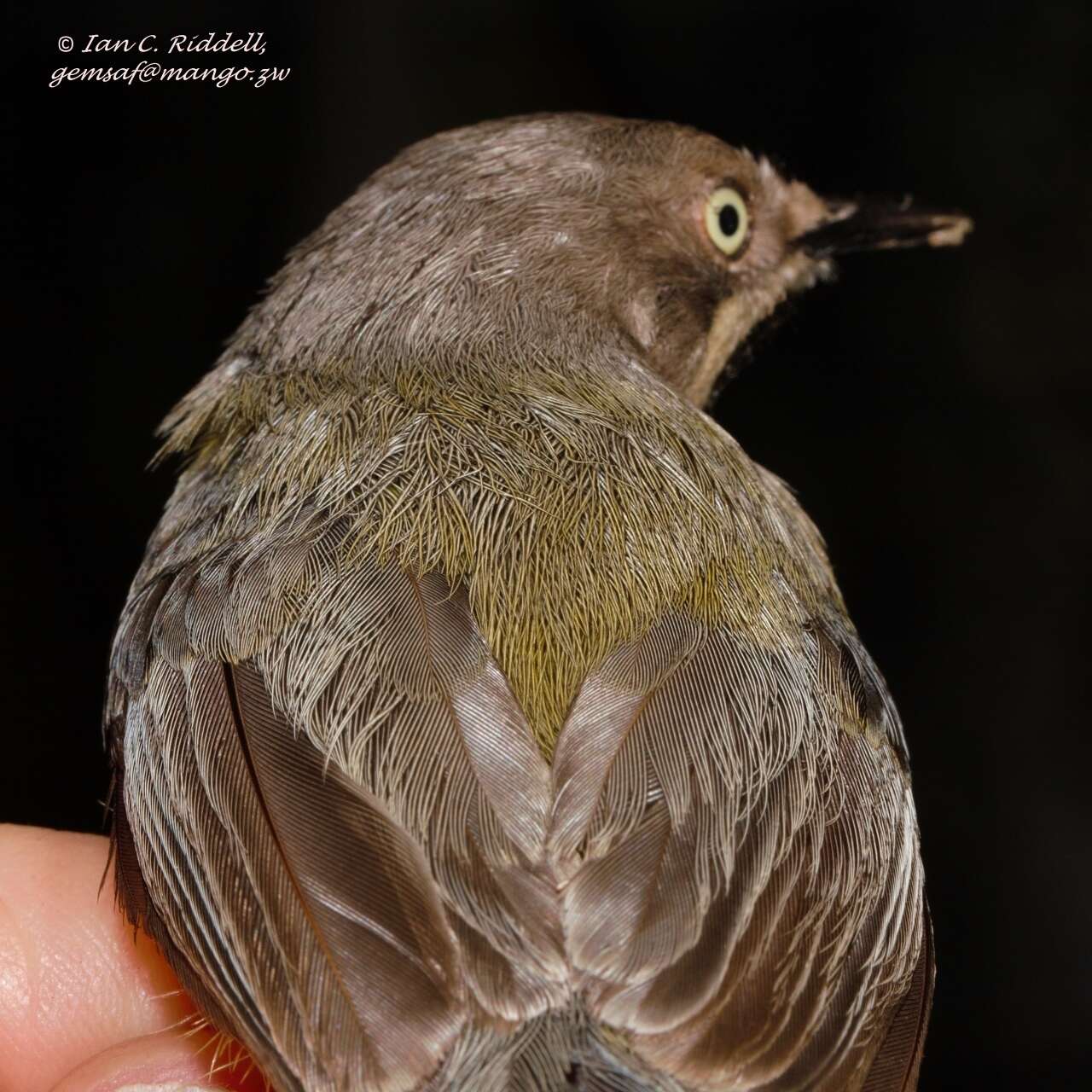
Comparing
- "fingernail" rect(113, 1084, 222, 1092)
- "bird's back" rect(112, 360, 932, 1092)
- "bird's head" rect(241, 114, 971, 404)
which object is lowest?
"fingernail" rect(113, 1084, 222, 1092)

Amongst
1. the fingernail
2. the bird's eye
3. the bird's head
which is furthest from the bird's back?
the bird's eye

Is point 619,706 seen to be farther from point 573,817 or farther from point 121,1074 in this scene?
point 121,1074

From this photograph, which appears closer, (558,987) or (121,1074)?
(558,987)

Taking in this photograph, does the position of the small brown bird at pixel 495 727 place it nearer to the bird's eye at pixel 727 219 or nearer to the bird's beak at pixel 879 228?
the bird's eye at pixel 727 219

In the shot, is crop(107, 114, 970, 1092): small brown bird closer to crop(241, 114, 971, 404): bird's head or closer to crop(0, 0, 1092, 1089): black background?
crop(241, 114, 971, 404): bird's head

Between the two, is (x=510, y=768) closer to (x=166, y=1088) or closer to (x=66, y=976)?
(x=166, y=1088)

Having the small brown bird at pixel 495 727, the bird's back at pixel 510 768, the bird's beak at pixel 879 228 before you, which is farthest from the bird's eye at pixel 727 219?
the bird's back at pixel 510 768

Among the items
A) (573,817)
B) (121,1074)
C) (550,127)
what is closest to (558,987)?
(573,817)
